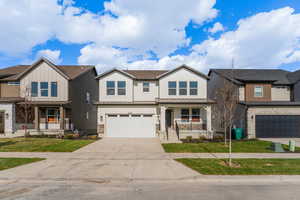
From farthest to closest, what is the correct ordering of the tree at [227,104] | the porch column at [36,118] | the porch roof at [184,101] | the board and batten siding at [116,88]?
1. the board and batten siding at [116,88]
2. the porch column at [36,118]
3. the porch roof at [184,101]
4. the tree at [227,104]

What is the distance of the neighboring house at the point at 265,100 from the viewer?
16.4m

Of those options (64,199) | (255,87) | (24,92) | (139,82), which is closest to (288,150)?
(255,87)

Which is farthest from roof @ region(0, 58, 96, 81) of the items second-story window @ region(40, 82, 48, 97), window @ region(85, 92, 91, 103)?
window @ region(85, 92, 91, 103)

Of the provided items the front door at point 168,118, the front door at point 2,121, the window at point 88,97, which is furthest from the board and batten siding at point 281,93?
the front door at point 2,121

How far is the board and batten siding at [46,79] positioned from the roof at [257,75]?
19118mm

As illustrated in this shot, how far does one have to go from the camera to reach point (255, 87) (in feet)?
65.4

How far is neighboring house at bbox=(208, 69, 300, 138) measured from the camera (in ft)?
53.7

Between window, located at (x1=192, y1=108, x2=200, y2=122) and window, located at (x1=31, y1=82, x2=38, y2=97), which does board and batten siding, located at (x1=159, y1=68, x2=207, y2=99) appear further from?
window, located at (x1=31, y1=82, x2=38, y2=97)

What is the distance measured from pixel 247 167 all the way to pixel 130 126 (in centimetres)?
1182

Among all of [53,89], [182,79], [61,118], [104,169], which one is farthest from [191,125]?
[53,89]

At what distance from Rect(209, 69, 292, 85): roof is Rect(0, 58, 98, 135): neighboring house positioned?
743 inches

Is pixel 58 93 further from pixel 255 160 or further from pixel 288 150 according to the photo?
pixel 288 150

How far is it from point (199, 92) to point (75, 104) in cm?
1483

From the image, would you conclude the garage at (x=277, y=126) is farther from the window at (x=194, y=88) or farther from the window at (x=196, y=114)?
the window at (x=194, y=88)
